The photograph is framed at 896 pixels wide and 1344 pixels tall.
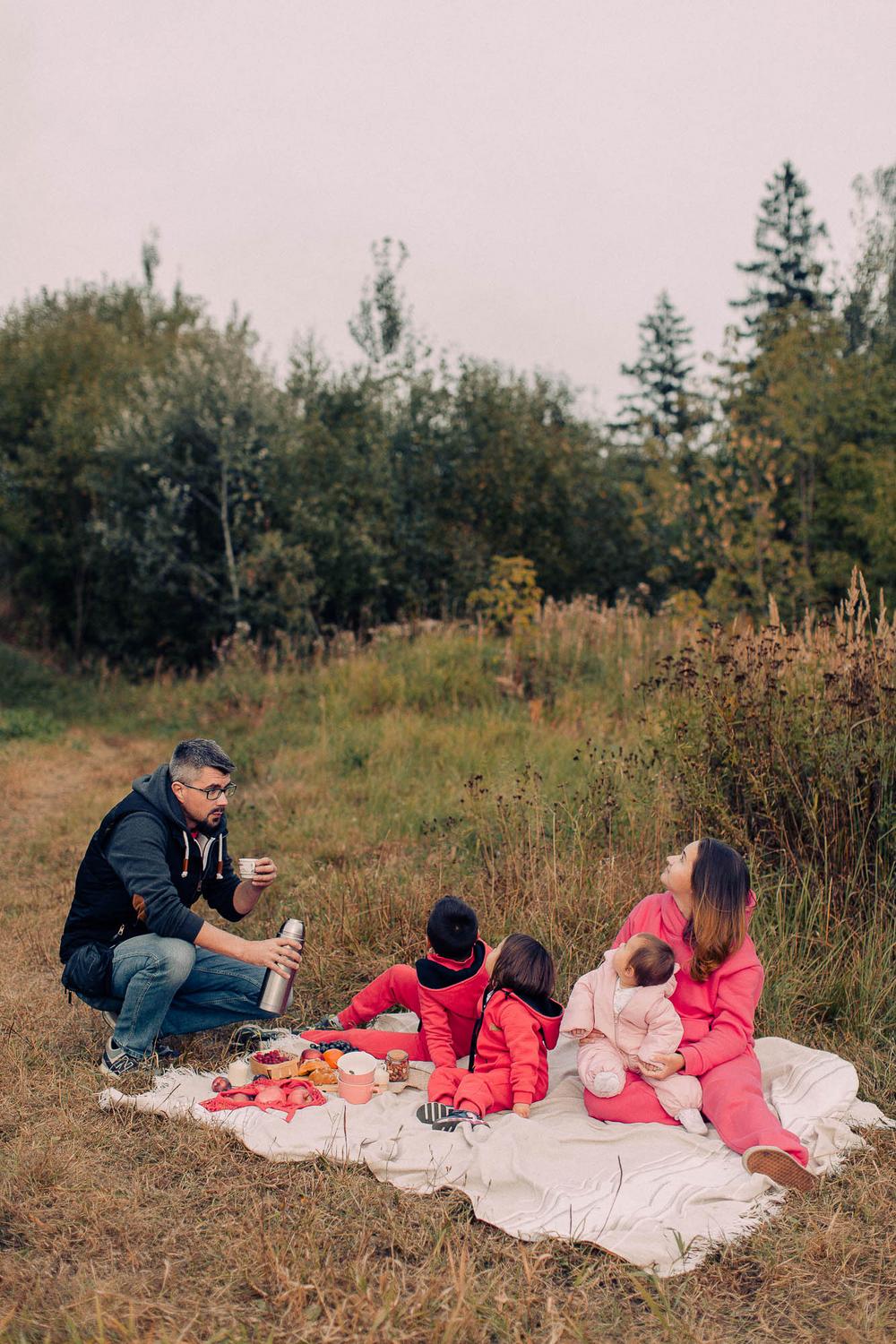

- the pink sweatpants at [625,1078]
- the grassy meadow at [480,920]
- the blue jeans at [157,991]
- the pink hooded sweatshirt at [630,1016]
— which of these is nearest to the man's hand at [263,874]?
the blue jeans at [157,991]

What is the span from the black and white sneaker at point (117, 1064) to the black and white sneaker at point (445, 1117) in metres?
1.18

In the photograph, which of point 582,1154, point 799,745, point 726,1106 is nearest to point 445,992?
point 582,1154

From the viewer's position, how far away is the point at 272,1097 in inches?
147

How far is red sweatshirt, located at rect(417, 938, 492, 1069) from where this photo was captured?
13.3 feet

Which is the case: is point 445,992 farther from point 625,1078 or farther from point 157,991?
point 157,991

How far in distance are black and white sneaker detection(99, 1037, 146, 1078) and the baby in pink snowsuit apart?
1.72m

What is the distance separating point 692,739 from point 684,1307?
3.10 m

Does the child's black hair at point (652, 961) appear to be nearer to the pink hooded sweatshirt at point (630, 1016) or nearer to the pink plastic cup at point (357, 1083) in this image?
the pink hooded sweatshirt at point (630, 1016)

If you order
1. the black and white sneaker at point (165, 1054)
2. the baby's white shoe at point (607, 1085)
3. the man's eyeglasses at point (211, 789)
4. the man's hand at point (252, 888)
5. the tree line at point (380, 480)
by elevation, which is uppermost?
the tree line at point (380, 480)

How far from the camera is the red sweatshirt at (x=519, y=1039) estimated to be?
12.3 ft

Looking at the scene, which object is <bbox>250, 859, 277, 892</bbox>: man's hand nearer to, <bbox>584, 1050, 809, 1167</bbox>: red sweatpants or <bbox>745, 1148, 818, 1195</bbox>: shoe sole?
<bbox>584, 1050, 809, 1167</bbox>: red sweatpants

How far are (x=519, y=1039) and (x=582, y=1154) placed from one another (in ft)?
1.58

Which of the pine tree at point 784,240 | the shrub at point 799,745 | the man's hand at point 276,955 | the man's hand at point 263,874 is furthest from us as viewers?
the pine tree at point 784,240

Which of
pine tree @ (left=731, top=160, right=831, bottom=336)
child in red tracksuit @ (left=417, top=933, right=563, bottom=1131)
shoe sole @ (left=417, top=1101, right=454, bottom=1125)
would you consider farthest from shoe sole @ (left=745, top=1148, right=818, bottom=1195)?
pine tree @ (left=731, top=160, right=831, bottom=336)
